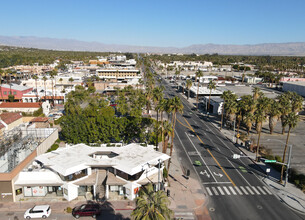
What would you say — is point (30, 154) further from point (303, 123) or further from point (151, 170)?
point (303, 123)

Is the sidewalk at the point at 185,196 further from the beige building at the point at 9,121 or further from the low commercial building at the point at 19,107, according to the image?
the low commercial building at the point at 19,107

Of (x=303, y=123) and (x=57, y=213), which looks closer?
(x=57, y=213)

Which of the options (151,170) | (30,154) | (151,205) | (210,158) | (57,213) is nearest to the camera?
(151,205)

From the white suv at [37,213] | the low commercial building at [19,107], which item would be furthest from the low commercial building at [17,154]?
the low commercial building at [19,107]

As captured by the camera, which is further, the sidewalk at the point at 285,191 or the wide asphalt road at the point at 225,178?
the sidewalk at the point at 285,191

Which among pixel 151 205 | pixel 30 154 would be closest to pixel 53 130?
pixel 30 154

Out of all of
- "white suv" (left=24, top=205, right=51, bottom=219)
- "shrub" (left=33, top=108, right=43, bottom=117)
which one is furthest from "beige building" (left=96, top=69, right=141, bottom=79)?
"white suv" (left=24, top=205, right=51, bottom=219)

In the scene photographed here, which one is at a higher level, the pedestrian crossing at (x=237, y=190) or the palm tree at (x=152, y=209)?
the palm tree at (x=152, y=209)
